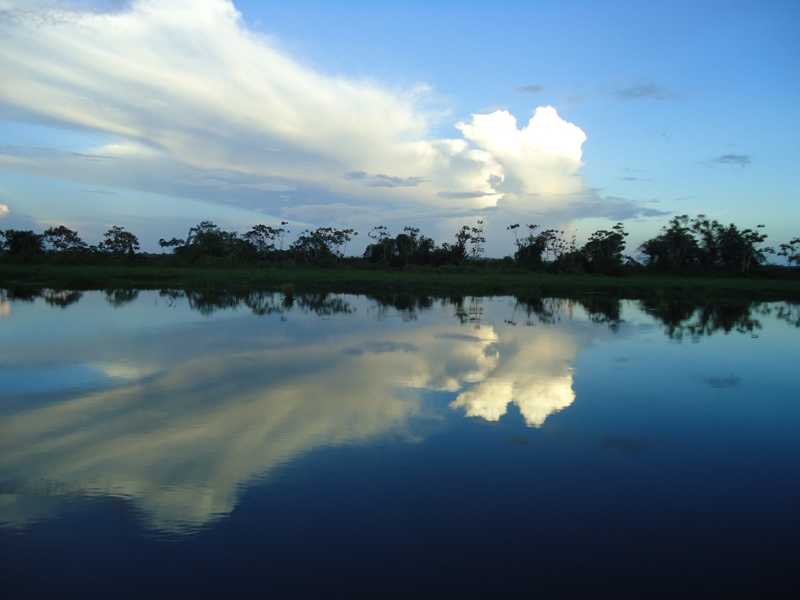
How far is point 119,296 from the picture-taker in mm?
22859

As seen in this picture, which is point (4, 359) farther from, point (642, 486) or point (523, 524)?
point (642, 486)

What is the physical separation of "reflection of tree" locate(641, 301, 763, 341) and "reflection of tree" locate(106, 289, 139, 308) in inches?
743

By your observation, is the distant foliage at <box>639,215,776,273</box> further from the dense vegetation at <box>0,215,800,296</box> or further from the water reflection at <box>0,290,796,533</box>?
the water reflection at <box>0,290,796,533</box>

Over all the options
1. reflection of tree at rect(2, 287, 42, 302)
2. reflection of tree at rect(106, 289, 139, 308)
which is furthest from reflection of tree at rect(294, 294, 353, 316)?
reflection of tree at rect(2, 287, 42, 302)

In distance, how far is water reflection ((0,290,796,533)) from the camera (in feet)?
15.3

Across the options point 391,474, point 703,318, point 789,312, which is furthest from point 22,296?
point 789,312

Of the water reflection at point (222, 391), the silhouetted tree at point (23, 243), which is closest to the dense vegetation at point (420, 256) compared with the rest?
the silhouetted tree at point (23, 243)

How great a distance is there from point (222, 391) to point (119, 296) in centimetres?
1813

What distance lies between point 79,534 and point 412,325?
11933 millimetres

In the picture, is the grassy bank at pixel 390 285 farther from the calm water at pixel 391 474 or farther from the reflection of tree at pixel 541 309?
the calm water at pixel 391 474

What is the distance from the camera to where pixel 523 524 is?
4.04 m

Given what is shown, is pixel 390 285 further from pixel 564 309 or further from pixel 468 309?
pixel 564 309

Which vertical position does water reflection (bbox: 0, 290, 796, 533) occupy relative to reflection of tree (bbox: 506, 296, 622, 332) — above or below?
below

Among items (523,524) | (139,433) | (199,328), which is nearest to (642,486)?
(523,524)
